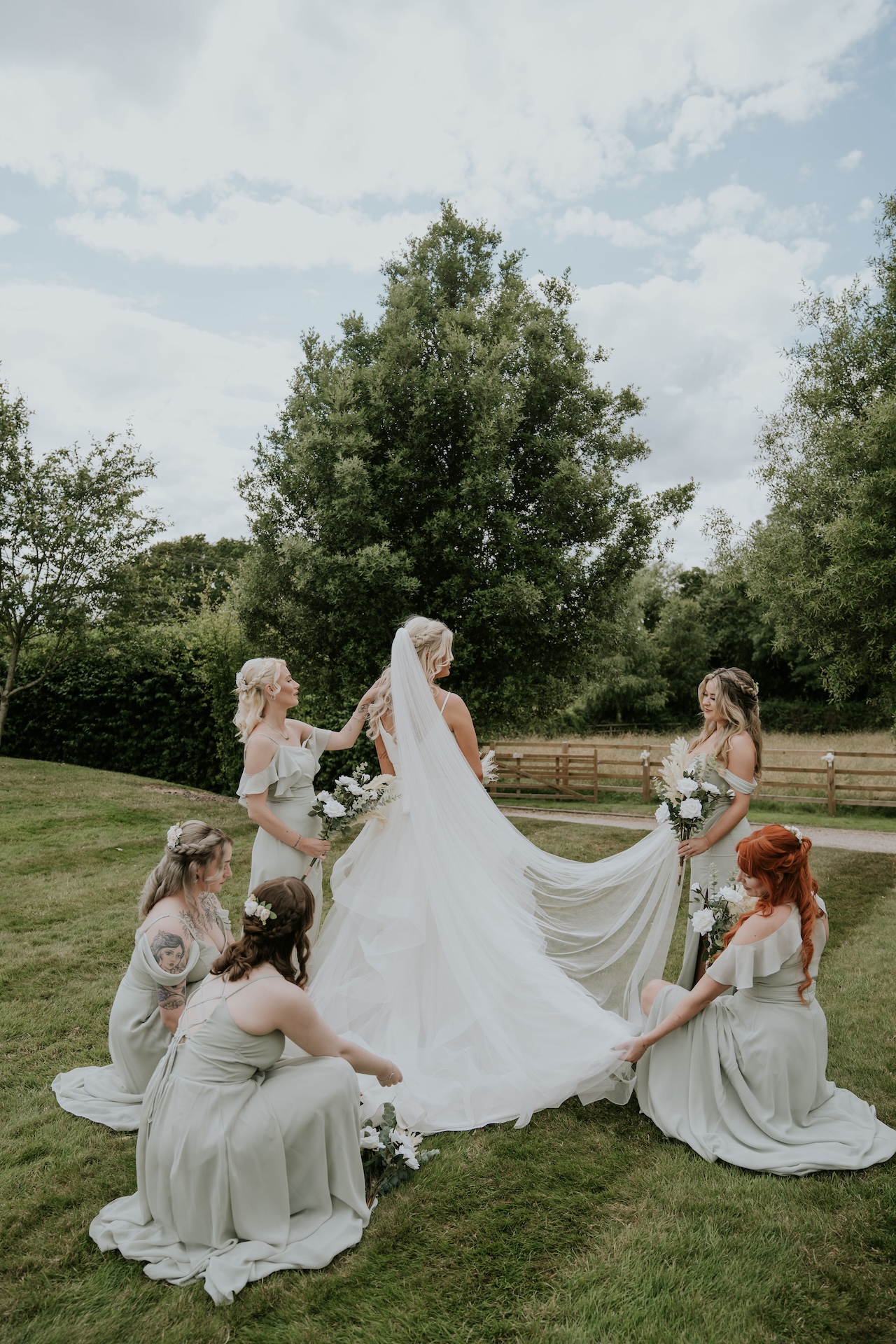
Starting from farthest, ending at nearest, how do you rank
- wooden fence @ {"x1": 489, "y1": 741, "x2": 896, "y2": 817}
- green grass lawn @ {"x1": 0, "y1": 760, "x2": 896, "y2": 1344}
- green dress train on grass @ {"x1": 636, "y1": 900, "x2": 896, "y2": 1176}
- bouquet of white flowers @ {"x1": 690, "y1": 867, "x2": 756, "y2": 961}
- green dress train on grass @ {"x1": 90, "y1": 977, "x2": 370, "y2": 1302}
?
wooden fence @ {"x1": 489, "y1": 741, "x2": 896, "y2": 817}, bouquet of white flowers @ {"x1": 690, "y1": 867, "x2": 756, "y2": 961}, green dress train on grass @ {"x1": 636, "y1": 900, "x2": 896, "y2": 1176}, green dress train on grass @ {"x1": 90, "y1": 977, "x2": 370, "y2": 1302}, green grass lawn @ {"x1": 0, "y1": 760, "x2": 896, "y2": 1344}

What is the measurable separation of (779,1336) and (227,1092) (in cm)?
199

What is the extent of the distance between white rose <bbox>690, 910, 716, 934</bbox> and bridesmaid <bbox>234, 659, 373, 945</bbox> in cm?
207

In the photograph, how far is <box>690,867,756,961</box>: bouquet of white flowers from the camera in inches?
146

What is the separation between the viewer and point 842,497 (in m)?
12.2

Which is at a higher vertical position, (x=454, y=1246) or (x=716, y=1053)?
(x=716, y=1053)

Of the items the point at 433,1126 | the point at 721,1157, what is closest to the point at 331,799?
the point at 433,1126

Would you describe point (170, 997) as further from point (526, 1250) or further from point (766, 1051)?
point (766, 1051)

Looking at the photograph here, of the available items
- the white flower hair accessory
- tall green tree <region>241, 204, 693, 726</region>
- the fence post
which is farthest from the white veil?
the fence post

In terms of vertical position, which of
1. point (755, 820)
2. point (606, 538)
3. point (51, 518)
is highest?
point (51, 518)

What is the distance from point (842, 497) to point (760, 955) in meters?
10.5

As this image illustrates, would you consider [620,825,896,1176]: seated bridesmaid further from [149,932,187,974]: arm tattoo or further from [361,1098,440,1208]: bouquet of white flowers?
[149,932,187,974]: arm tattoo

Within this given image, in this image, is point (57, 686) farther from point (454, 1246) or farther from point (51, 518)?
point (454, 1246)

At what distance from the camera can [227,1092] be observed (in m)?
3.01

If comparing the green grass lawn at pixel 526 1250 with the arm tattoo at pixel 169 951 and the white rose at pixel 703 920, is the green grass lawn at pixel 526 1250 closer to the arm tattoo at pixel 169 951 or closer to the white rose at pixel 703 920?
the arm tattoo at pixel 169 951
